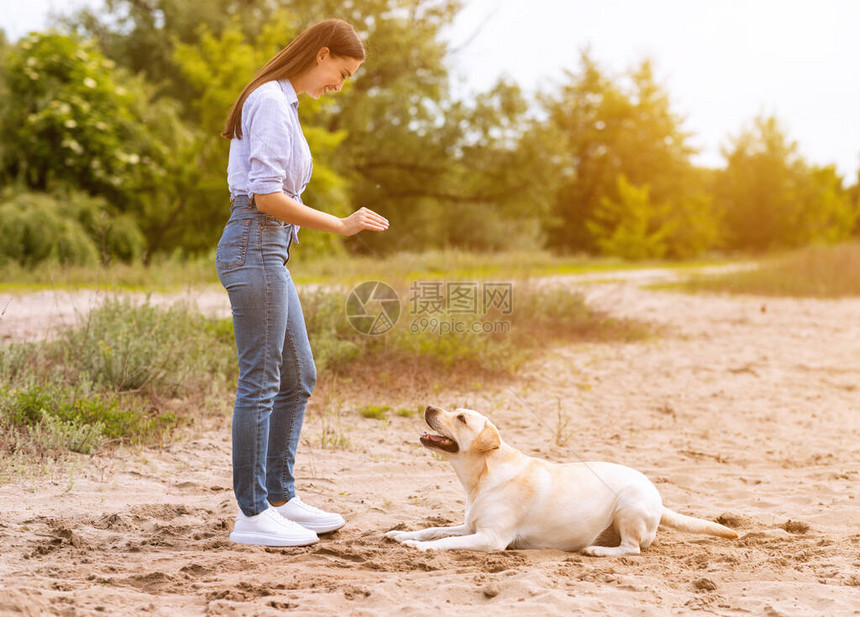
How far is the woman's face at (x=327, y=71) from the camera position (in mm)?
3713

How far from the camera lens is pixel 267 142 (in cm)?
342

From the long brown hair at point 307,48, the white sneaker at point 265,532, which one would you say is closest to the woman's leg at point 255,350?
the white sneaker at point 265,532

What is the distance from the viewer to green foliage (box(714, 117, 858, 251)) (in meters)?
41.7

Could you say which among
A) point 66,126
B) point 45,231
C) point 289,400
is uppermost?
point 66,126

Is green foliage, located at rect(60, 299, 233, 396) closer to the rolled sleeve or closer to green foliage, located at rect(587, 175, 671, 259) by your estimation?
the rolled sleeve

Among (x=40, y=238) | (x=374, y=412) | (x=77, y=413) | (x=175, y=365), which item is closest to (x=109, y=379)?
(x=175, y=365)

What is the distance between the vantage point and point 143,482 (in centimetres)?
489

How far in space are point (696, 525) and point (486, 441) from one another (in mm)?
1132

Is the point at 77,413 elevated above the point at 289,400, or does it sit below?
below

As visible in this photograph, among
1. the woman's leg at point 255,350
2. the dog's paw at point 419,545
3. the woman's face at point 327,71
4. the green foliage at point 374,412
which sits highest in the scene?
the woman's face at point 327,71

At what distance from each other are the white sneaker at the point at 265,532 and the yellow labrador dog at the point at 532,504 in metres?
0.49

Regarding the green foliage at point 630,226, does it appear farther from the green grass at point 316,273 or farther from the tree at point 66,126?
the tree at point 66,126

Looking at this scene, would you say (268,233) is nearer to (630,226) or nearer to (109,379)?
(109,379)

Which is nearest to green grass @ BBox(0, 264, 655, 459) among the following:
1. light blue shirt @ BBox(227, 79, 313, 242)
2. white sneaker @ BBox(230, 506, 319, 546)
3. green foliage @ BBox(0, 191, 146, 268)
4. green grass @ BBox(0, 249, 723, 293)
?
green grass @ BBox(0, 249, 723, 293)
